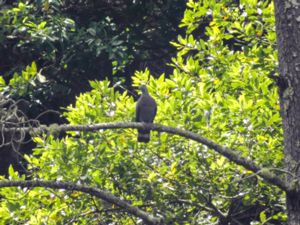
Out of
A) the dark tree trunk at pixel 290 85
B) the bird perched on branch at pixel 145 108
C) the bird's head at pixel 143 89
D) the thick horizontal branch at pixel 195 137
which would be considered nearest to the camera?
the thick horizontal branch at pixel 195 137

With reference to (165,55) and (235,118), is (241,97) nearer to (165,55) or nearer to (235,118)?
A: (235,118)

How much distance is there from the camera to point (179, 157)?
8000 millimetres

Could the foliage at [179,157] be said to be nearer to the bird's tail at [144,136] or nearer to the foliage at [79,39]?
the bird's tail at [144,136]

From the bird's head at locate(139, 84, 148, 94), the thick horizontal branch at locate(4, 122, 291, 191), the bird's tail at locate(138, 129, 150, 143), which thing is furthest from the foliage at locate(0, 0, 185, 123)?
the thick horizontal branch at locate(4, 122, 291, 191)

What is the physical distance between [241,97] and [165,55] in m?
4.59

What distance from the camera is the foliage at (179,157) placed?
308 inches

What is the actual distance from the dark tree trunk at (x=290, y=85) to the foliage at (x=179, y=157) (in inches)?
25.5

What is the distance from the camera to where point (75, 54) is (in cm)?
1141

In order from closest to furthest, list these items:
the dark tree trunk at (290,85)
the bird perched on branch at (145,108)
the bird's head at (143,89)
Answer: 1. the dark tree trunk at (290,85)
2. the bird perched on branch at (145,108)
3. the bird's head at (143,89)

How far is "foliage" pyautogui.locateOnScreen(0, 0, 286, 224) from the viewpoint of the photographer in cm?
782

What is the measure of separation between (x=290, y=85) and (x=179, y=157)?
1.40 m

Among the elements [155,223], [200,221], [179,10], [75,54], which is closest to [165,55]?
[179,10]

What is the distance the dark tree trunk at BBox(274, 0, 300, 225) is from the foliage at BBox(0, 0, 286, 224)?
0.65 meters

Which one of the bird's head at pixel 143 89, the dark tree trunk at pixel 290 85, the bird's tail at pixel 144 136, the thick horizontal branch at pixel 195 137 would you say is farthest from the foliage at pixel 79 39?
the thick horizontal branch at pixel 195 137
